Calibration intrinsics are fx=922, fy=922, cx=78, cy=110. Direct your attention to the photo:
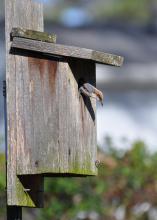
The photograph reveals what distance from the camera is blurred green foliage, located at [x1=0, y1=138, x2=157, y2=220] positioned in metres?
8.69

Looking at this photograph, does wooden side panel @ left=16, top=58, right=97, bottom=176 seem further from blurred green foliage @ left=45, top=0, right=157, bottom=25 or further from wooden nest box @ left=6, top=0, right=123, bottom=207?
blurred green foliage @ left=45, top=0, right=157, bottom=25

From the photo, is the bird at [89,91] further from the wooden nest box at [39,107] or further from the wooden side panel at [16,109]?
the wooden side panel at [16,109]

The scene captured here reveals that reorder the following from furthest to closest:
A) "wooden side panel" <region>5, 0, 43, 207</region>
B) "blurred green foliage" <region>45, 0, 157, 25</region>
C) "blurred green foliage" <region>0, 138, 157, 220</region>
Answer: "blurred green foliage" <region>45, 0, 157, 25</region>
"blurred green foliage" <region>0, 138, 157, 220</region>
"wooden side panel" <region>5, 0, 43, 207</region>

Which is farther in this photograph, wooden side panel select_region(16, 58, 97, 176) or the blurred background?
the blurred background

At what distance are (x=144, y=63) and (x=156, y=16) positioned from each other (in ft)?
56.7

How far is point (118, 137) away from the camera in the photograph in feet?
38.6

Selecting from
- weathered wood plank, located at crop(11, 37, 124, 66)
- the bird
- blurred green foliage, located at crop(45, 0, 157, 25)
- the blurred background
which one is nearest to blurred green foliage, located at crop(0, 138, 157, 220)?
the blurred background

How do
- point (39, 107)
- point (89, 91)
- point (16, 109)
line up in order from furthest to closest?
point (89, 91) → point (39, 107) → point (16, 109)

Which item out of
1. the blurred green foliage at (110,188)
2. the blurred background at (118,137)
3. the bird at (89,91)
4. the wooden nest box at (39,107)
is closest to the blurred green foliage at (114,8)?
the blurred background at (118,137)

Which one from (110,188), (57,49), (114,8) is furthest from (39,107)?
(114,8)

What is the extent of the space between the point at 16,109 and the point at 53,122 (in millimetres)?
253

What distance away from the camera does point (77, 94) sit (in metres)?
5.35

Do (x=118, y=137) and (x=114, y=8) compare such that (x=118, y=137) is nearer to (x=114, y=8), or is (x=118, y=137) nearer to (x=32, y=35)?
(x=32, y=35)

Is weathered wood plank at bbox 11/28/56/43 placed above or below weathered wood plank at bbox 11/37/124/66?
above
